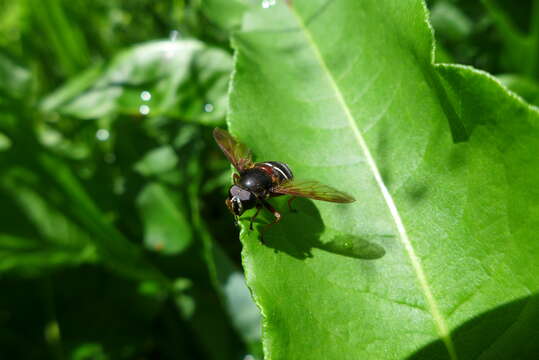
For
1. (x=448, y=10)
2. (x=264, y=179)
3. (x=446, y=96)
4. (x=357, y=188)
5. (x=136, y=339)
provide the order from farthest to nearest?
(x=448, y=10) → (x=136, y=339) → (x=264, y=179) → (x=357, y=188) → (x=446, y=96)

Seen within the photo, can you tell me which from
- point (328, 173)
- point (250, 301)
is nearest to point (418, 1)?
point (328, 173)

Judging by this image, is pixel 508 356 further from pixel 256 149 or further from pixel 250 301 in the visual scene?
pixel 250 301

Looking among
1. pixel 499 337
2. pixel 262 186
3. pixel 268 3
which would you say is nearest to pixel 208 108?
pixel 268 3

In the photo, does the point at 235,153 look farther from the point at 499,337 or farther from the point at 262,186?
the point at 499,337

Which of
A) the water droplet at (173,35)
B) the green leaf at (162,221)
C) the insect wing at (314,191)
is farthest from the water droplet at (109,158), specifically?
the insect wing at (314,191)

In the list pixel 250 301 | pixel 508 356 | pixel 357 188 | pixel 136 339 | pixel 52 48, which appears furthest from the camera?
pixel 52 48

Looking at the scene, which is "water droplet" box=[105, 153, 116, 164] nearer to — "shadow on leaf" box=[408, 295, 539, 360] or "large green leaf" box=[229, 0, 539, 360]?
"large green leaf" box=[229, 0, 539, 360]

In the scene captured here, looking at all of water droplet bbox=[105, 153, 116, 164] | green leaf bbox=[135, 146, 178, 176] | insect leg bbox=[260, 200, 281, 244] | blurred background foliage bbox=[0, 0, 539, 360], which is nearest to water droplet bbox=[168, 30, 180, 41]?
blurred background foliage bbox=[0, 0, 539, 360]

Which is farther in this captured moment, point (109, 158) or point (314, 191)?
point (109, 158)
